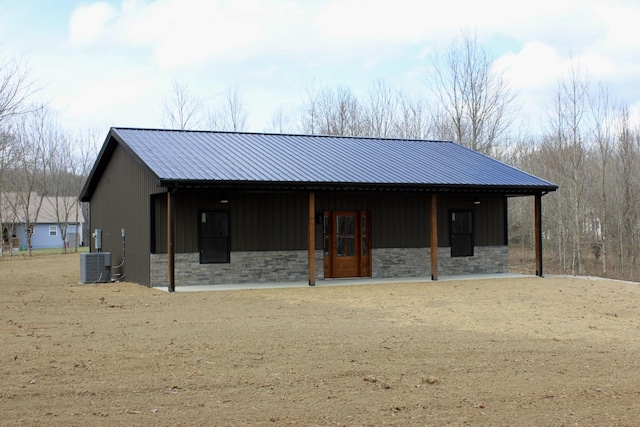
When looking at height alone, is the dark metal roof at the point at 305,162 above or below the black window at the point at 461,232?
above

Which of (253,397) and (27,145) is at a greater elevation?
(27,145)

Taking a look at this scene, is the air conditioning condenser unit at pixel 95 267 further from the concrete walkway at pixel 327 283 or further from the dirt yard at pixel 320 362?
the dirt yard at pixel 320 362

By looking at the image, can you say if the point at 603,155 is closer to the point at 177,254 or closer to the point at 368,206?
the point at 368,206

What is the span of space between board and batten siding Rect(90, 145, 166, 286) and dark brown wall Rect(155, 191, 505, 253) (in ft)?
2.24

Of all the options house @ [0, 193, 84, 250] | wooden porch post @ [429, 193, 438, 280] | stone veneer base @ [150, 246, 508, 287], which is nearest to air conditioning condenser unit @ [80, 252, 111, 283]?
stone veneer base @ [150, 246, 508, 287]

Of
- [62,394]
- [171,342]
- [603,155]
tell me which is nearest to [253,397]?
[62,394]

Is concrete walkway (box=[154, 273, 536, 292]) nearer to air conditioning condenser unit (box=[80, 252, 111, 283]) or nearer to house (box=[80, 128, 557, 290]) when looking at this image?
house (box=[80, 128, 557, 290])

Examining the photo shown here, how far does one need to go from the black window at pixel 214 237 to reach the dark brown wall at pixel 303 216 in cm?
14

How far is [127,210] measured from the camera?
18516 millimetres

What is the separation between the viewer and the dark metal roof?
52.4 ft

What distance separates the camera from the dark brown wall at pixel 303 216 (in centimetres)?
1680

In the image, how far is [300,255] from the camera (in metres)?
17.9

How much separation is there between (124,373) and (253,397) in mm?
1564

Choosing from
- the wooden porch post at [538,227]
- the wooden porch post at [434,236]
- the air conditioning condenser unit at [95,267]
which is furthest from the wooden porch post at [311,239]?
the wooden porch post at [538,227]
